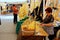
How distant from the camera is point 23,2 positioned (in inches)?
172

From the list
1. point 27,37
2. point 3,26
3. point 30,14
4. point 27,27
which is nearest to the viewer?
point 27,37

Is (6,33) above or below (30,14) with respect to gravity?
below

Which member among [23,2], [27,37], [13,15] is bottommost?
[27,37]

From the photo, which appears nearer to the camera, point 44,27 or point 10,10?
point 44,27

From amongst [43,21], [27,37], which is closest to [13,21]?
[43,21]

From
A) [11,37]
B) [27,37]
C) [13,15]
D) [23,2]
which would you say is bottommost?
[11,37]

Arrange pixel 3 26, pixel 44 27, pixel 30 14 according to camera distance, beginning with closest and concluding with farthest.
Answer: pixel 44 27
pixel 30 14
pixel 3 26

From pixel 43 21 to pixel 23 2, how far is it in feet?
2.46

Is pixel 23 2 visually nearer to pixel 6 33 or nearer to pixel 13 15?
pixel 13 15

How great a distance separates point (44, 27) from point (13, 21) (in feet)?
3.16

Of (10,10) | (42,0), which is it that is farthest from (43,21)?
(10,10)

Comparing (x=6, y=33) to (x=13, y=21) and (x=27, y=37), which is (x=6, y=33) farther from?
(x=27, y=37)

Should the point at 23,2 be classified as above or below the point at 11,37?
above

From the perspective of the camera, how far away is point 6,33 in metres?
4.66
